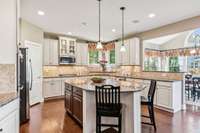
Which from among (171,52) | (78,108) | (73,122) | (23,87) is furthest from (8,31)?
(171,52)

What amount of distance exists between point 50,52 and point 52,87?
4.93 feet

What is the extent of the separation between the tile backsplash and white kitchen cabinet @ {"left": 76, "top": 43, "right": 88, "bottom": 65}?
4.94 meters

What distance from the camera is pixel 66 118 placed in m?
4.04

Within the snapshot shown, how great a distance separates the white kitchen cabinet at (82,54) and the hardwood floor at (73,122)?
3.20m

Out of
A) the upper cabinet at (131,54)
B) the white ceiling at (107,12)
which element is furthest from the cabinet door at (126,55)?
the white ceiling at (107,12)

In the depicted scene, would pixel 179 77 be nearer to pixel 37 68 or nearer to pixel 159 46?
pixel 159 46

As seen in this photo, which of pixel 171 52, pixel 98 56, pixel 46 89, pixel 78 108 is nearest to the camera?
pixel 78 108

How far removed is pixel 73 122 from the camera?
3.76m

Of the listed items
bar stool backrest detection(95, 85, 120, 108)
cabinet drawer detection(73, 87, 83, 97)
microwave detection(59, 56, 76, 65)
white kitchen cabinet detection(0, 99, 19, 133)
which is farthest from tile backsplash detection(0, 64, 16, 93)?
microwave detection(59, 56, 76, 65)

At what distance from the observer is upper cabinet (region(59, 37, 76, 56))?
6.81 meters

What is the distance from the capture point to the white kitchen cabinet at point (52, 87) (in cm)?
610

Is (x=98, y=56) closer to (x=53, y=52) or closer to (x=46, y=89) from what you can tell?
(x=53, y=52)

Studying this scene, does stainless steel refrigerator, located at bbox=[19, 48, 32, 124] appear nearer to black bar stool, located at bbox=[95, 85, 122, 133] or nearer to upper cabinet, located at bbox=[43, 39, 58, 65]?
black bar stool, located at bbox=[95, 85, 122, 133]

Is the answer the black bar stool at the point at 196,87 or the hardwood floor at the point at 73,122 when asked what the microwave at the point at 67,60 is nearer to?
the hardwood floor at the point at 73,122
